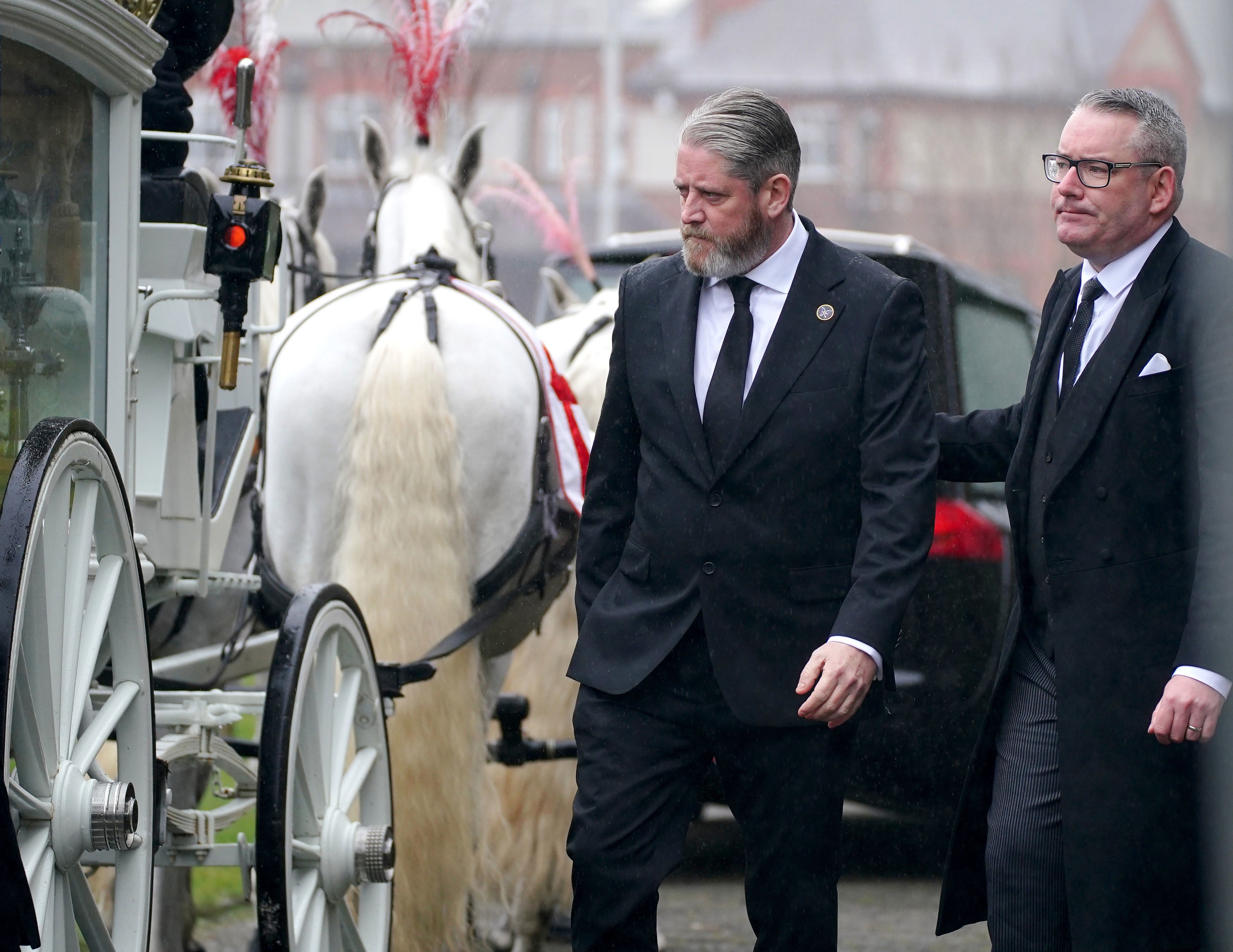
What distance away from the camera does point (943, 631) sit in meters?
5.89

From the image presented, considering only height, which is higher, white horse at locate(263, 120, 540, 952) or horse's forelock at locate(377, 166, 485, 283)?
horse's forelock at locate(377, 166, 485, 283)

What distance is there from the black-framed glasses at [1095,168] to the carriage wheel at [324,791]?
5.48ft

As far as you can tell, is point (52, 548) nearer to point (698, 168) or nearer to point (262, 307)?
point (698, 168)

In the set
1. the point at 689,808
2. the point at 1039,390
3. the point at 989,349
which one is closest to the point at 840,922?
the point at 989,349

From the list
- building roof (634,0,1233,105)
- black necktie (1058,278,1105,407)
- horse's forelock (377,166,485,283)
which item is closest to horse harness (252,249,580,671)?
horse's forelock (377,166,485,283)

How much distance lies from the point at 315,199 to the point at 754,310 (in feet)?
13.6

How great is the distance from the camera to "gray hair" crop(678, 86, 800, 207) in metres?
3.17

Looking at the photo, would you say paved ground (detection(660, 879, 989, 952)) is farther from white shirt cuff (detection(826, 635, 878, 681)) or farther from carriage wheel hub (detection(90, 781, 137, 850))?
carriage wheel hub (detection(90, 781, 137, 850))

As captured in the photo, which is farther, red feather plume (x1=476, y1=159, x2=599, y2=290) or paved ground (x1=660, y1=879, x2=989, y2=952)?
red feather plume (x1=476, y1=159, x2=599, y2=290)

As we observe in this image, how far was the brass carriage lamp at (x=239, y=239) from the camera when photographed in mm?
3660

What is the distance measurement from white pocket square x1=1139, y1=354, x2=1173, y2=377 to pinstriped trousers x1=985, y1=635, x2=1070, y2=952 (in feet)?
1.77

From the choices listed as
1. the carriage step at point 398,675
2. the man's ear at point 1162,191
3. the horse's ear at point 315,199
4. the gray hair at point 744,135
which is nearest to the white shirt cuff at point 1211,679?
the man's ear at point 1162,191

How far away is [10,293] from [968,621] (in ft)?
12.2

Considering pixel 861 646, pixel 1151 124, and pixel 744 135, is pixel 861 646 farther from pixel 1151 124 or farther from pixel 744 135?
pixel 1151 124
